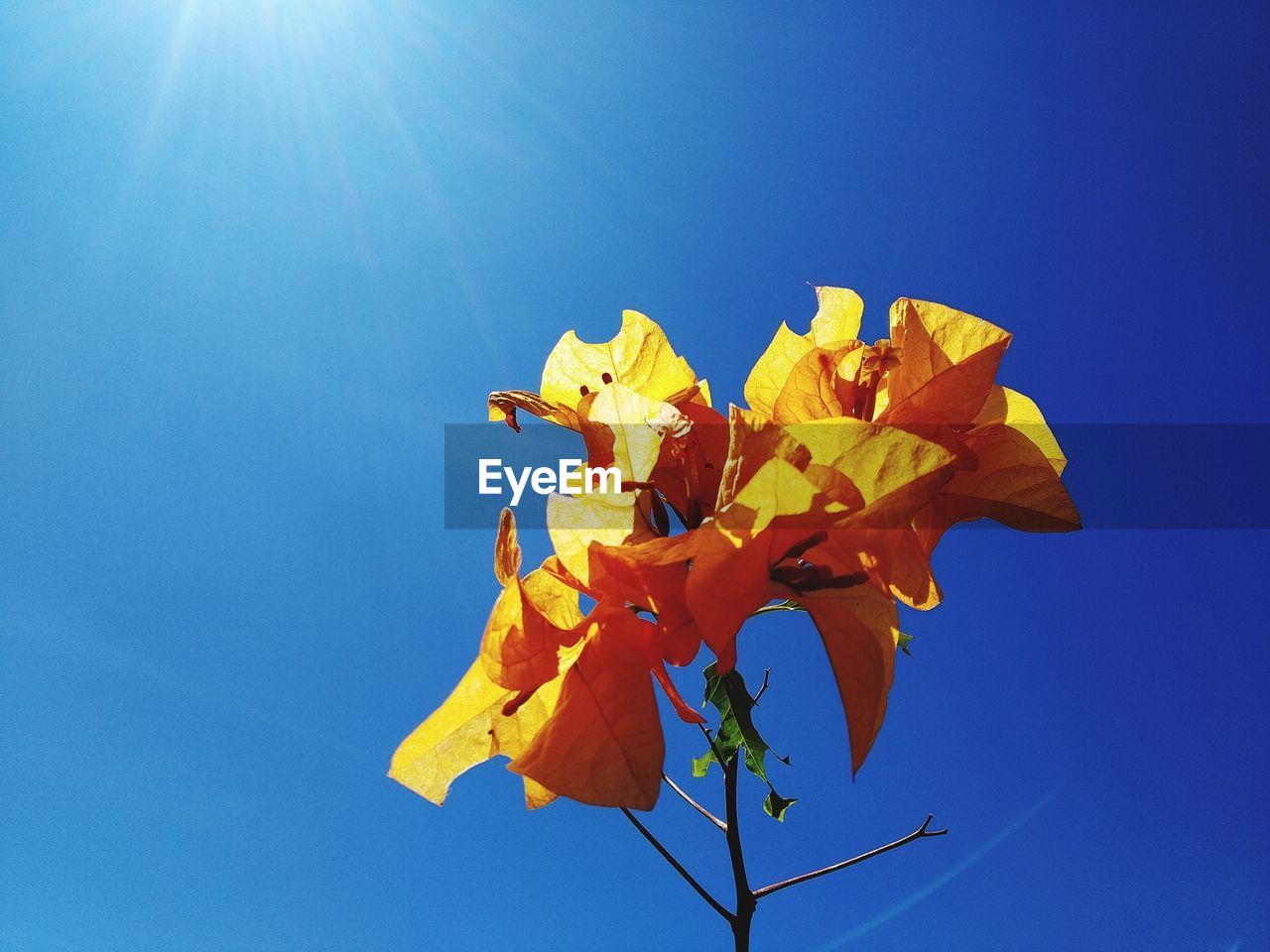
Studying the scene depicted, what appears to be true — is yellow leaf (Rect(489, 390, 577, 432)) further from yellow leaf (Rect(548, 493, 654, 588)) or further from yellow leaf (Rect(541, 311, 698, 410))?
yellow leaf (Rect(548, 493, 654, 588))

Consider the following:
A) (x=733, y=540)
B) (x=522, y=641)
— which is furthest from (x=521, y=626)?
(x=733, y=540)

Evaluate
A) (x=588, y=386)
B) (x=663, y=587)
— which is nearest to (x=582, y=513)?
(x=663, y=587)

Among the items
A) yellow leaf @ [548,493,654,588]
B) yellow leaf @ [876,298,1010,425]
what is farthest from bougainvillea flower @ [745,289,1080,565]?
yellow leaf @ [548,493,654,588]

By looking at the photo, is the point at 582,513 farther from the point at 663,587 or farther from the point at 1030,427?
the point at 1030,427

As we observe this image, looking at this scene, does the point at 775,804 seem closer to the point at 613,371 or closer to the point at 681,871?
the point at 681,871

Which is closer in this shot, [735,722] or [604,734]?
[604,734]

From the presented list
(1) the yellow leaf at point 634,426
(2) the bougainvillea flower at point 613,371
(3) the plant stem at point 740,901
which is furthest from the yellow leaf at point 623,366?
(3) the plant stem at point 740,901

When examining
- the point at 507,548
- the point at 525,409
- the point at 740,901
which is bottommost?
the point at 740,901

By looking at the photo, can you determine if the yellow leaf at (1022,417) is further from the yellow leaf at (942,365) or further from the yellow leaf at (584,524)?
the yellow leaf at (584,524)
